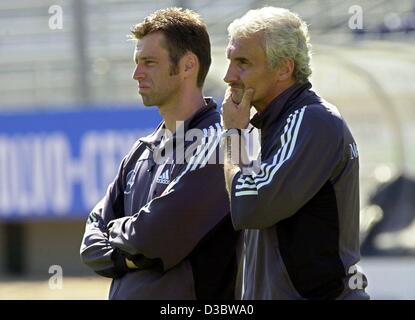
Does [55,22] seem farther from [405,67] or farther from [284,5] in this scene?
[405,67]

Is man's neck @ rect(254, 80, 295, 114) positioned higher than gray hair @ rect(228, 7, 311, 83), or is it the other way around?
gray hair @ rect(228, 7, 311, 83)

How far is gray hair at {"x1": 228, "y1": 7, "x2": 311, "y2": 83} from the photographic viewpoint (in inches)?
127

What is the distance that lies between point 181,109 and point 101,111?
717 centimetres

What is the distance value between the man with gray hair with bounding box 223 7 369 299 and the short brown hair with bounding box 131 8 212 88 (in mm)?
433

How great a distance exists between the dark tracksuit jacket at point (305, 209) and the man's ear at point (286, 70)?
0.44 feet

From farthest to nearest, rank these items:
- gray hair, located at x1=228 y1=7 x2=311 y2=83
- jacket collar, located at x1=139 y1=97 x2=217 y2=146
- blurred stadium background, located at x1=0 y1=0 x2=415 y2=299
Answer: blurred stadium background, located at x1=0 y1=0 x2=415 y2=299 < jacket collar, located at x1=139 y1=97 x2=217 y2=146 < gray hair, located at x1=228 y1=7 x2=311 y2=83

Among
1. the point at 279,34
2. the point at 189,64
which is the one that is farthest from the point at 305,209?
the point at 189,64

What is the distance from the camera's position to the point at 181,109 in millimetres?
3629

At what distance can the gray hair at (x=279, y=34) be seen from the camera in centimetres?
322

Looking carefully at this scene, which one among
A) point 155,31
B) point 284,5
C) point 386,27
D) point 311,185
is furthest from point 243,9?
point 311,185

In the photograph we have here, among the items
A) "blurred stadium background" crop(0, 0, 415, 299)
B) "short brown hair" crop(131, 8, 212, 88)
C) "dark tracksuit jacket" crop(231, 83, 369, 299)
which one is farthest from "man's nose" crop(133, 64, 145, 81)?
"blurred stadium background" crop(0, 0, 415, 299)

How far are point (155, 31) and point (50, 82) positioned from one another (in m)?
7.89

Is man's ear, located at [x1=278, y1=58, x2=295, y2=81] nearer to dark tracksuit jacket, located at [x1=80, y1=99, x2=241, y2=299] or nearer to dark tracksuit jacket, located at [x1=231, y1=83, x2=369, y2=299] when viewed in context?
dark tracksuit jacket, located at [x1=231, y1=83, x2=369, y2=299]

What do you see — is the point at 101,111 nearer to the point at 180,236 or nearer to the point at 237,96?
the point at 180,236
